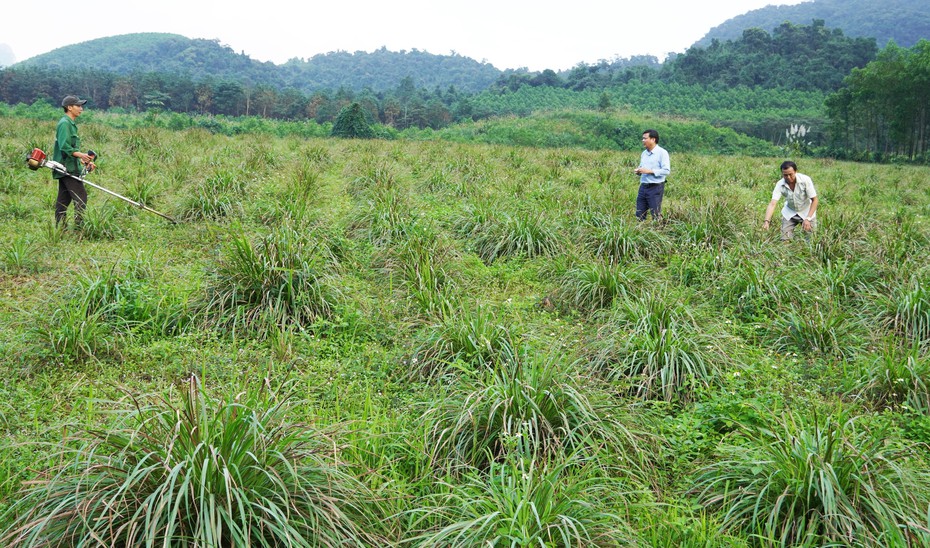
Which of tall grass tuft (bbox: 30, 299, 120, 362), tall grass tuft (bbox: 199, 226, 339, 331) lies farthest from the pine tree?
tall grass tuft (bbox: 30, 299, 120, 362)

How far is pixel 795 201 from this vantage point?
24.2 feet

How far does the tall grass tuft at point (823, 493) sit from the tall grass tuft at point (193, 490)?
1755 millimetres

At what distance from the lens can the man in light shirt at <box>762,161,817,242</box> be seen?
23.8 feet

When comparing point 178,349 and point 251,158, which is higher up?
point 251,158

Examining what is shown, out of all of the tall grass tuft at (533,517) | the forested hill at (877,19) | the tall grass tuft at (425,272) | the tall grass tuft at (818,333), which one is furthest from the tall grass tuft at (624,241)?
the forested hill at (877,19)

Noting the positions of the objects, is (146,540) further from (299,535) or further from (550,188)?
(550,188)

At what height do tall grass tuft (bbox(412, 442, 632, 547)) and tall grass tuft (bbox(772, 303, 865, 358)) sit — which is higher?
tall grass tuft (bbox(772, 303, 865, 358))

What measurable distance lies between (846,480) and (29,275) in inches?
260

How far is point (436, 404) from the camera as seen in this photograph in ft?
11.3

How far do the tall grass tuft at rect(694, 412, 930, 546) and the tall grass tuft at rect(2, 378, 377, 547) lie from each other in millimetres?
1755

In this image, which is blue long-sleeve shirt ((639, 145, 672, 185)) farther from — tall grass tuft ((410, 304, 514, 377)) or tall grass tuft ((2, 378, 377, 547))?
tall grass tuft ((2, 378, 377, 547))

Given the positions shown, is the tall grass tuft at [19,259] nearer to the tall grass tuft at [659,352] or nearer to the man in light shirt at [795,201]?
the tall grass tuft at [659,352]

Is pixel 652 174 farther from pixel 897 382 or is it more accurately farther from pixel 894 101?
pixel 894 101

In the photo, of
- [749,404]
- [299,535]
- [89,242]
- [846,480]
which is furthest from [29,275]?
[846,480]
